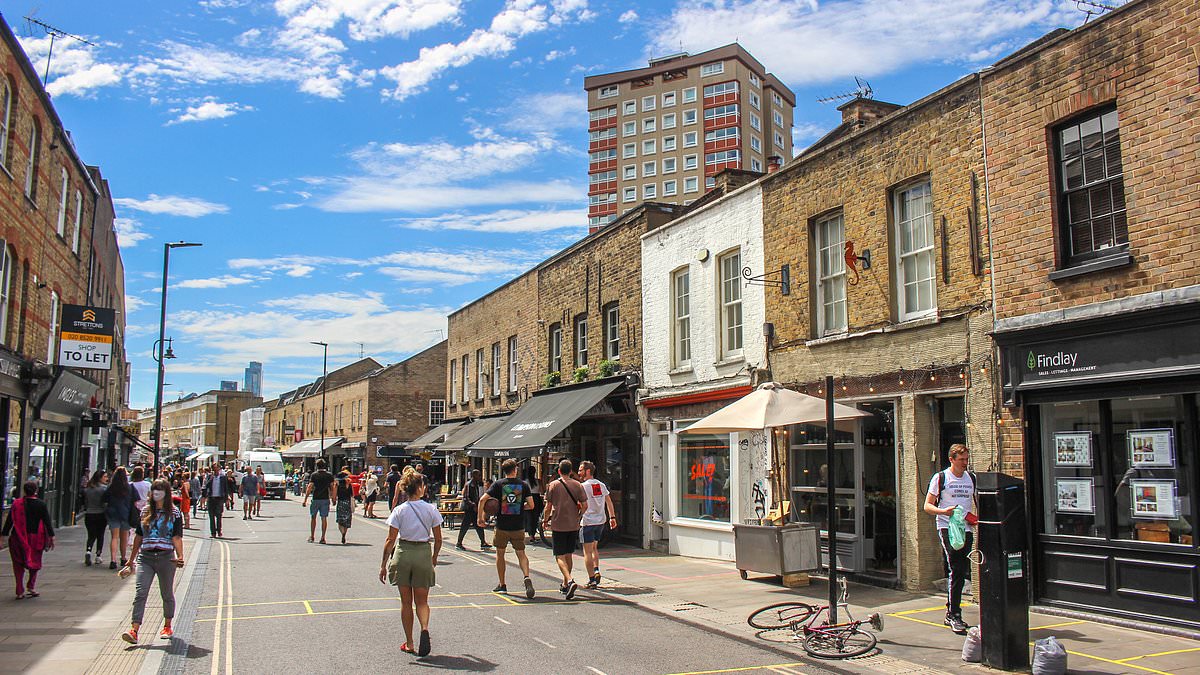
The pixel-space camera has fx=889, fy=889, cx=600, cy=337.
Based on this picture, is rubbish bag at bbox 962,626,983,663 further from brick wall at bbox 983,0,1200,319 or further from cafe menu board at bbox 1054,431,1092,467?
brick wall at bbox 983,0,1200,319

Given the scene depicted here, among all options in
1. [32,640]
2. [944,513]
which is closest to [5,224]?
[32,640]

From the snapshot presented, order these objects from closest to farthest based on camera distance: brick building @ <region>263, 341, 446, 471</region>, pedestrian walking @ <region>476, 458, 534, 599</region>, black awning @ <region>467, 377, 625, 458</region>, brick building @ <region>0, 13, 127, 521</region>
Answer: pedestrian walking @ <region>476, 458, 534, 599</region> → brick building @ <region>0, 13, 127, 521</region> → black awning @ <region>467, 377, 625, 458</region> → brick building @ <region>263, 341, 446, 471</region>

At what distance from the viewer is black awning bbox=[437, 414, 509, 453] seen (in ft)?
81.5

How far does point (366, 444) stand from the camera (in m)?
48.7

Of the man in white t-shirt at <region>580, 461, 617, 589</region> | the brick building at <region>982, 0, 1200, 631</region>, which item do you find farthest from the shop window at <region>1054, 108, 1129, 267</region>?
the man in white t-shirt at <region>580, 461, 617, 589</region>

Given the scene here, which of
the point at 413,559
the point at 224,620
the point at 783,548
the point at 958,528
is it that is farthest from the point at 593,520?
the point at 958,528

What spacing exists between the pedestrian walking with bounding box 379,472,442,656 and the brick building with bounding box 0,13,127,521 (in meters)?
13.0

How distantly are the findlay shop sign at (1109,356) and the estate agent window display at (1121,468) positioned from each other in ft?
1.12

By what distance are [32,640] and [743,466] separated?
33.4 ft

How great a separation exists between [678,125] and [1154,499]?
69.1m

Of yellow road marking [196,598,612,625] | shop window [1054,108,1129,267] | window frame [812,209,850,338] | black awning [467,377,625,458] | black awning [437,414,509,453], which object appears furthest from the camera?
black awning [437,414,509,453]

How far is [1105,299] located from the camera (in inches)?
360

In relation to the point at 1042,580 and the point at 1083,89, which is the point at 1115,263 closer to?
the point at 1083,89

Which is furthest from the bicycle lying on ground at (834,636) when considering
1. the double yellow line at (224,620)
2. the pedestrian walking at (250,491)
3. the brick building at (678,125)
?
the brick building at (678,125)
